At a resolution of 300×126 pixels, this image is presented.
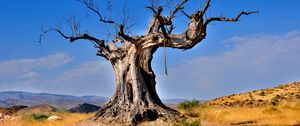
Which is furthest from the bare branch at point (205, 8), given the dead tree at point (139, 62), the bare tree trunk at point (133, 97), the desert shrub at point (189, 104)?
the desert shrub at point (189, 104)

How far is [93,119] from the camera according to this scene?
20.1 meters

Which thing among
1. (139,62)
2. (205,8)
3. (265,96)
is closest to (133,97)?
(139,62)

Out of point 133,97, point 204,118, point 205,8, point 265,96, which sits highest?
point 205,8

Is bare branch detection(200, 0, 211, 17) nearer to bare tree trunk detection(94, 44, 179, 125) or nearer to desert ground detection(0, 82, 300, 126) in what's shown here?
bare tree trunk detection(94, 44, 179, 125)

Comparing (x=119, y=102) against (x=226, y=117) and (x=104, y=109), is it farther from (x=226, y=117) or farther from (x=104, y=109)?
(x=226, y=117)

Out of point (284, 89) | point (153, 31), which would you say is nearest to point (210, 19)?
point (153, 31)

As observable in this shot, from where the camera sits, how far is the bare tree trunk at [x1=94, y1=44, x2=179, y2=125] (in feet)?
63.2

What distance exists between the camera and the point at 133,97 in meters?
20.0

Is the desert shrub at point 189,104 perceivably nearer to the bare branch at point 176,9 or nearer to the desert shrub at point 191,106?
A: the desert shrub at point 191,106

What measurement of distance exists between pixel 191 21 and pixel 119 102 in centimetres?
484

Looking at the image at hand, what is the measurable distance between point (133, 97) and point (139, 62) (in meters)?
1.60

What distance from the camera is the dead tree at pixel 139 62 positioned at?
1822cm

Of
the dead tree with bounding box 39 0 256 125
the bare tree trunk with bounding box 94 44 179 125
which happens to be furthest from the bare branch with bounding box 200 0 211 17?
the bare tree trunk with bounding box 94 44 179 125

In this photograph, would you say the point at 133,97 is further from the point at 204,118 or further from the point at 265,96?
the point at 265,96
